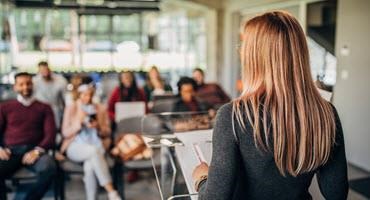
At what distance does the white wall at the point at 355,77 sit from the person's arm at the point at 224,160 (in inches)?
156

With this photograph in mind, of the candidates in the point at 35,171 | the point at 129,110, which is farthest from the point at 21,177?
the point at 129,110

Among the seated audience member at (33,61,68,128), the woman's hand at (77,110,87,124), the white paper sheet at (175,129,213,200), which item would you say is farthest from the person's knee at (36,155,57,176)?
the seated audience member at (33,61,68,128)

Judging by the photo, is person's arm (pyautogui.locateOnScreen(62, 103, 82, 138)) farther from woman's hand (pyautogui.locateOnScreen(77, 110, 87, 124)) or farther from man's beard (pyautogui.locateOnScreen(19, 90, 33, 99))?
man's beard (pyautogui.locateOnScreen(19, 90, 33, 99))

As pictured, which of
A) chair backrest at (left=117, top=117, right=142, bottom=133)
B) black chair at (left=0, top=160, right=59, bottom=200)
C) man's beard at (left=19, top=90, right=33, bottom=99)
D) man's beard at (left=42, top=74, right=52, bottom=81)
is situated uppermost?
man's beard at (left=42, top=74, right=52, bottom=81)

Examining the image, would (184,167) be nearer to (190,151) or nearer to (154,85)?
(190,151)

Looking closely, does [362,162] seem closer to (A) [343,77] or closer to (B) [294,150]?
(A) [343,77]

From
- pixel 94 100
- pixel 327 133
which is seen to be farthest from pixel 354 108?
pixel 327 133

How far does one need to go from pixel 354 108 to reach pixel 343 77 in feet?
1.45

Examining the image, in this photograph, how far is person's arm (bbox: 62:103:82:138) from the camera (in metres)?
3.65

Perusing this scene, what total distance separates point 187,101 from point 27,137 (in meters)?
1.63

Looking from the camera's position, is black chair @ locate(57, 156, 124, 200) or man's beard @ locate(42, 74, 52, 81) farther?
man's beard @ locate(42, 74, 52, 81)

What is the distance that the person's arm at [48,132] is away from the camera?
3514mm

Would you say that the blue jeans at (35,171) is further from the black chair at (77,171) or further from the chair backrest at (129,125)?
the chair backrest at (129,125)

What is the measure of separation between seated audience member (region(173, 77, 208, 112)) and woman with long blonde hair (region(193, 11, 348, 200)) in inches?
115
